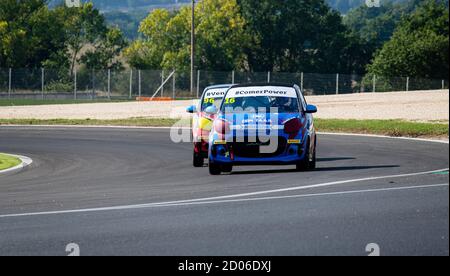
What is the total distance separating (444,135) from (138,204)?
17.3m

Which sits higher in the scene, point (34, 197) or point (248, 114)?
point (248, 114)

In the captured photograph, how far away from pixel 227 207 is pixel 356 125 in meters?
22.3

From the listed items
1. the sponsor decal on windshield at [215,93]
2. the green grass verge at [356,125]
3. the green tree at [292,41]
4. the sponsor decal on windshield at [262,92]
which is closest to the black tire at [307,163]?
the sponsor decal on windshield at [262,92]

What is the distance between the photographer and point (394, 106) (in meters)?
49.5

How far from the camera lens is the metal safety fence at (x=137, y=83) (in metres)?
65.6

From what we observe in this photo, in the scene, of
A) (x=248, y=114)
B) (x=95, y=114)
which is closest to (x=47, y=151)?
(x=248, y=114)

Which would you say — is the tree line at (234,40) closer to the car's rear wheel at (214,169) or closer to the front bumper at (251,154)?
the car's rear wheel at (214,169)

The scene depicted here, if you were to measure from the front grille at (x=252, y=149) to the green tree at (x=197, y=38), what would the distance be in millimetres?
66951

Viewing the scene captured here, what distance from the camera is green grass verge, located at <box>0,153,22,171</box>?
20559 millimetres

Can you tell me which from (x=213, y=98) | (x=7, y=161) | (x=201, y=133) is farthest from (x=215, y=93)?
(x=7, y=161)

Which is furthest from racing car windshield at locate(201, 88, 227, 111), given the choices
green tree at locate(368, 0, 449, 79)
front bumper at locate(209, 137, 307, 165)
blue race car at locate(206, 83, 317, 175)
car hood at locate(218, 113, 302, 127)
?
Answer: green tree at locate(368, 0, 449, 79)

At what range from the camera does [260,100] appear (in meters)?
19.0

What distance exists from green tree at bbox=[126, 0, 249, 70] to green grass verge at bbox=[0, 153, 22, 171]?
2432 inches
